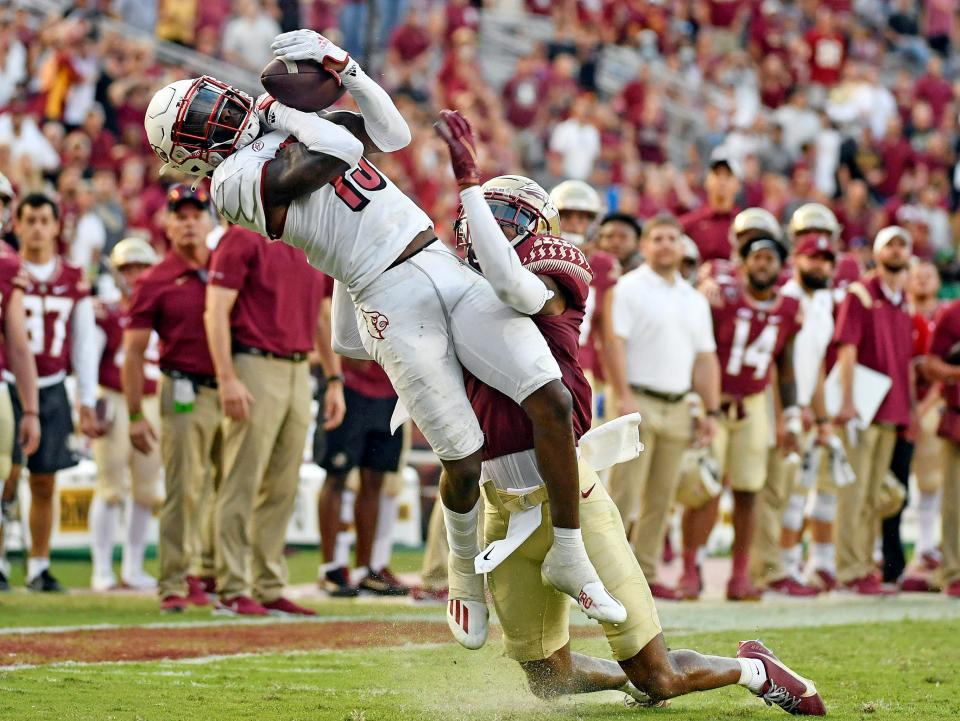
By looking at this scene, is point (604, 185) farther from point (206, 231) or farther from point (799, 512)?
point (206, 231)

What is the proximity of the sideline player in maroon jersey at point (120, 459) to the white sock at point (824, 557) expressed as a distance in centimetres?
411

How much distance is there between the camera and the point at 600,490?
537 cm

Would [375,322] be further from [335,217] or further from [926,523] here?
[926,523]

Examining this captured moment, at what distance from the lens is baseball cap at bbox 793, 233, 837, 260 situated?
10.0 meters

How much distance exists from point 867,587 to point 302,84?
594 cm

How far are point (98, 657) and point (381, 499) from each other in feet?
11.6

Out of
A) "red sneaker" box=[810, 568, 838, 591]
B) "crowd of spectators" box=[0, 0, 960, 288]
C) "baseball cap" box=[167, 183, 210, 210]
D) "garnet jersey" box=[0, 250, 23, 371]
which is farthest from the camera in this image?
"crowd of spectators" box=[0, 0, 960, 288]

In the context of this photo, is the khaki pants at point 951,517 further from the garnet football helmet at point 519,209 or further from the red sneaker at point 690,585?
the garnet football helmet at point 519,209

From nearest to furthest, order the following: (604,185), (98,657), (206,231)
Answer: (98,657), (206,231), (604,185)

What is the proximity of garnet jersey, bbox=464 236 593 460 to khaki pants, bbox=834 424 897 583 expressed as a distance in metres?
4.93

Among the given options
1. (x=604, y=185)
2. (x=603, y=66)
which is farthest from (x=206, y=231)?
(x=603, y=66)

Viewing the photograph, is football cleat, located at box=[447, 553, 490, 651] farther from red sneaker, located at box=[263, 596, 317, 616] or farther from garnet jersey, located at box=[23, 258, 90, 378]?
garnet jersey, located at box=[23, 258, 90, 378]

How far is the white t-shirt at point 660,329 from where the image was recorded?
30.0ft

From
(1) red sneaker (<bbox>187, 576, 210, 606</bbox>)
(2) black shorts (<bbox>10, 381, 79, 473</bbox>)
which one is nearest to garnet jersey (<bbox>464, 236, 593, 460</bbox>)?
(1) red sneaker (<bbox>187, 576, 210, 606</bbox>)
